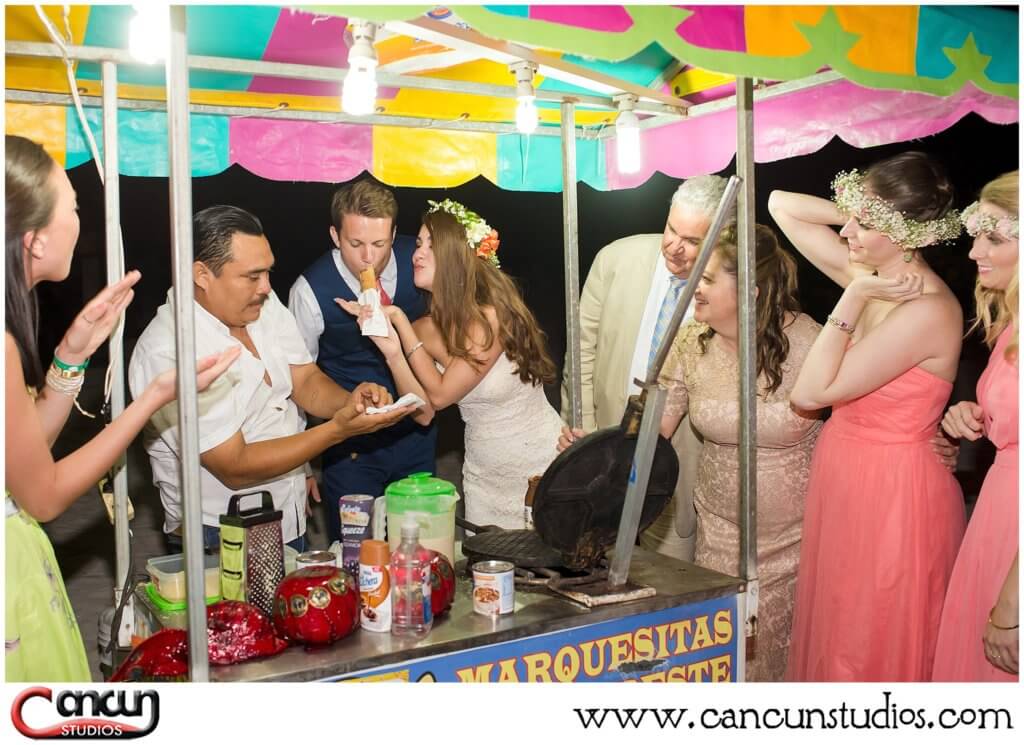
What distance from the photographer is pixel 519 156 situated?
14.0 ft

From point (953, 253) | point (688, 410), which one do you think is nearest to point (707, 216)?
point (688, 410)

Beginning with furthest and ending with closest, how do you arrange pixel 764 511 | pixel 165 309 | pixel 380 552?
pixel 764 511 → pixel 165 309 → pixel 380 552

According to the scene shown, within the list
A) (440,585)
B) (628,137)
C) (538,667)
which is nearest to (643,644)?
(538,667)

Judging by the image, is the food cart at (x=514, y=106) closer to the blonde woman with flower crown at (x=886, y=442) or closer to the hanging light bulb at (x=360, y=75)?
the hanging light bulb at (x=360, y=75)

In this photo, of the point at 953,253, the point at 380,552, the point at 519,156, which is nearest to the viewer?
the point at 380,552

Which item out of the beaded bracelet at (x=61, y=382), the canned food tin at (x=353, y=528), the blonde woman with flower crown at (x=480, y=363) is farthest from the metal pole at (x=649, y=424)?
the blonde woman with flower crown at (x=480, y=363)

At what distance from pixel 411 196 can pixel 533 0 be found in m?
9.15

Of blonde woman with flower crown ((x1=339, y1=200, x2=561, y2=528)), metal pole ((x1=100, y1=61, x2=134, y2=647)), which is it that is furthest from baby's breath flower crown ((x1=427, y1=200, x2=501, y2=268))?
metal pole ((x1=100, y1=61, x2=134, y2=647))

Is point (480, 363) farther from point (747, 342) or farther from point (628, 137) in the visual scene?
point (747, 342)

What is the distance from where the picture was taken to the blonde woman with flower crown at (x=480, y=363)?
398cm

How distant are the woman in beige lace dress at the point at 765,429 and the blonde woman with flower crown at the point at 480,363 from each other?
790 mm
